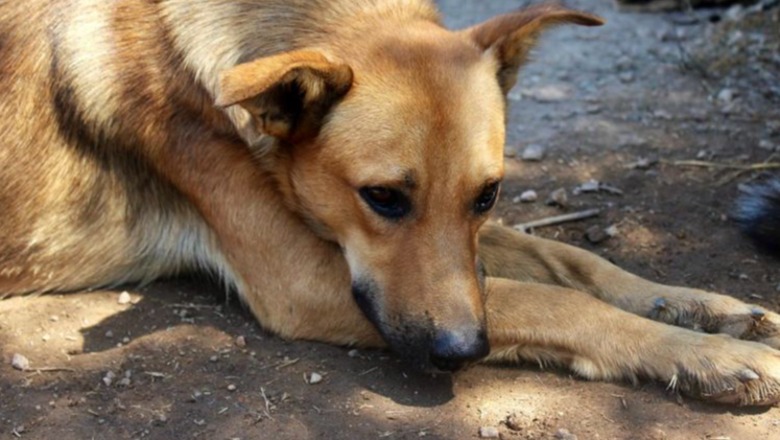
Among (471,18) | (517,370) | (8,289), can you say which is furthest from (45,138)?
(471,18)

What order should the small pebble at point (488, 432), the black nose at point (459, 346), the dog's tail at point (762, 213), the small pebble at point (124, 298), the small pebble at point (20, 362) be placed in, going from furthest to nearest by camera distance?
the dog's tail at point (762, 213) < the small pebble at point (124, 298) < the small pebble at point (20, 362) < the small pebble at point (488, 432) < the black nose at point (459, 346)

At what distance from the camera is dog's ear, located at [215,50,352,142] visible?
11.9ft

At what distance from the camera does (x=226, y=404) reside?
4.20m

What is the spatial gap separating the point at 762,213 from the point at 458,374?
77.9 inches

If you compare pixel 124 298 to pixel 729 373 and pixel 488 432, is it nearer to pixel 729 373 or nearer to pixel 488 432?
pixel 488 432

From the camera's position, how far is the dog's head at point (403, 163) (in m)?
3.94

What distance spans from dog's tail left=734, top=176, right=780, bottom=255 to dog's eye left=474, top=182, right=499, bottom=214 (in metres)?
1.73

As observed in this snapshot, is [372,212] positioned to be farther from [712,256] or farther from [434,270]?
[712,256]

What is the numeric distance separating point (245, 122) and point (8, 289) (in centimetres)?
152

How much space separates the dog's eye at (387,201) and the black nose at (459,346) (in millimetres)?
495

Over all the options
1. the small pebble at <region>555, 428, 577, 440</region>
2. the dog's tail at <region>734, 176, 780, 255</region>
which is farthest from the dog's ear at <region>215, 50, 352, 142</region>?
the dog's tail at <region>734, 176, 780, 255</region>

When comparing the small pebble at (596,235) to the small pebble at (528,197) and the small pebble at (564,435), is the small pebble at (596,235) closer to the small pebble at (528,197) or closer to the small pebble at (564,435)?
the small pebble at (528,197)

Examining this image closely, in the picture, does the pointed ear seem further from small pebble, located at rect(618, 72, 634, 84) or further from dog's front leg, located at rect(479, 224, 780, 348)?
small pebble, located at rect(618, 72, 634, 84)

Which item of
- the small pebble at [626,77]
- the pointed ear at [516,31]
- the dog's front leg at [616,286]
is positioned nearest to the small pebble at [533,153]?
the dog's front leg at [616,286]
